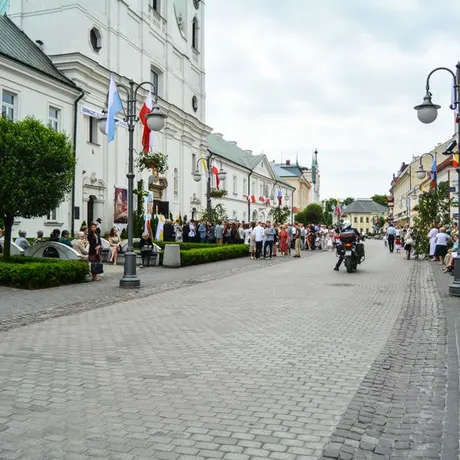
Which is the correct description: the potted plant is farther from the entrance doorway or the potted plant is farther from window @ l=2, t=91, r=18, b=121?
window @ l=2, t=91, r=18, b=121

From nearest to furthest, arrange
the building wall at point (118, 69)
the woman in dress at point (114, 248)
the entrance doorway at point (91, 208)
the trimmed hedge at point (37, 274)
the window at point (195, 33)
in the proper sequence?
1. the trimmed hedge at point (37, 274)
2. the woman in dress at point (114, 248)
3. the building wall at point (118, 69)
4. the entrance doorway at point (91, 208)
5. the window at point (195, 33)

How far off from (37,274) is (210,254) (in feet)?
36.2

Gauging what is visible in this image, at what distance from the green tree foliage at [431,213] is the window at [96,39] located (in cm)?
1946

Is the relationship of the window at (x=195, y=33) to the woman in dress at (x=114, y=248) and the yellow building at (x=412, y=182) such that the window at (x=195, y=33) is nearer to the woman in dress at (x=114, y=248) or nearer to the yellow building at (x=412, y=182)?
the woman in dress at (x=114, y=248)

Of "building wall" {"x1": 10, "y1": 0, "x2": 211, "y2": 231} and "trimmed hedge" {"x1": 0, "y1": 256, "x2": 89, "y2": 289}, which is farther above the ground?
"building wall" {"x1": 10, "y1": 0, "x2": 211, "y2": 231}

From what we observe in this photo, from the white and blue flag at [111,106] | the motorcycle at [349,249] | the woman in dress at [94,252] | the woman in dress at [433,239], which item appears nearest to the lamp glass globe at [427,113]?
the motorcycle at [349,249]

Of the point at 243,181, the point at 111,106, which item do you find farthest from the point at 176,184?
the point at 243,181

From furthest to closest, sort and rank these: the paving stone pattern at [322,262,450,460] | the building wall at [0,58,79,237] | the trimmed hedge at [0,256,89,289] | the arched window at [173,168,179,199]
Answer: the arched window at [173,168,179,199] < the building wall at [0,58,79,237] < the trimmed hedge at [0,256,89,289] < the paving stone pattern at [322,262,450,460]

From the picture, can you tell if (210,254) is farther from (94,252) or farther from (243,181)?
(243,181)

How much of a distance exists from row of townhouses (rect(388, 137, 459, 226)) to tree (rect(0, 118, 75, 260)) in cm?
1760

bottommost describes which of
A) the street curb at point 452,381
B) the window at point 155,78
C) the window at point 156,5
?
the street curb at point 452,381

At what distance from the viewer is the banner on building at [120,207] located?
99.4 feet

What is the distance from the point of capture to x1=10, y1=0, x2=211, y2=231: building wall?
93.9ft

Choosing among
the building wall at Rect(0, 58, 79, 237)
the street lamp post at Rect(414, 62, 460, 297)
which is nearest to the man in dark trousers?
the building wall at Rect(0, 58, 79, 237)
